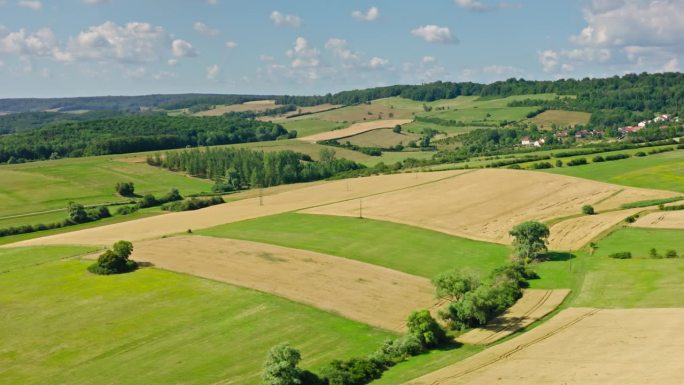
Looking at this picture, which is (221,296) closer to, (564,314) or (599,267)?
(564,314)

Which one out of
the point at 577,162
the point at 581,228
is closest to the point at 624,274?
the point at 581,228

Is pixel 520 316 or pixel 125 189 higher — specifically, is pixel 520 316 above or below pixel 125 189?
below

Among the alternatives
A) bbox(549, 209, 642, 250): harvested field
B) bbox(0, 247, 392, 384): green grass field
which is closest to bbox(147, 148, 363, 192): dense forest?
bbox(549, 209, 642, 250): harvested field

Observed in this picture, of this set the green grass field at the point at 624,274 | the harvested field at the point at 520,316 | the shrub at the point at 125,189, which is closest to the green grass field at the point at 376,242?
the green grass field at the point at 624,274

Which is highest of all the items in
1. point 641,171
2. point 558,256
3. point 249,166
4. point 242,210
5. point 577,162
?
point 577,162

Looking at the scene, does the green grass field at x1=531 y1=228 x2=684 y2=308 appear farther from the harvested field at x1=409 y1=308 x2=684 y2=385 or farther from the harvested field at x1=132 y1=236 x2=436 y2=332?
the harvested field at x1=132 y1=236 x2=436 y2=332

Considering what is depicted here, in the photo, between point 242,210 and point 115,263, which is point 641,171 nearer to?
point 242,210
